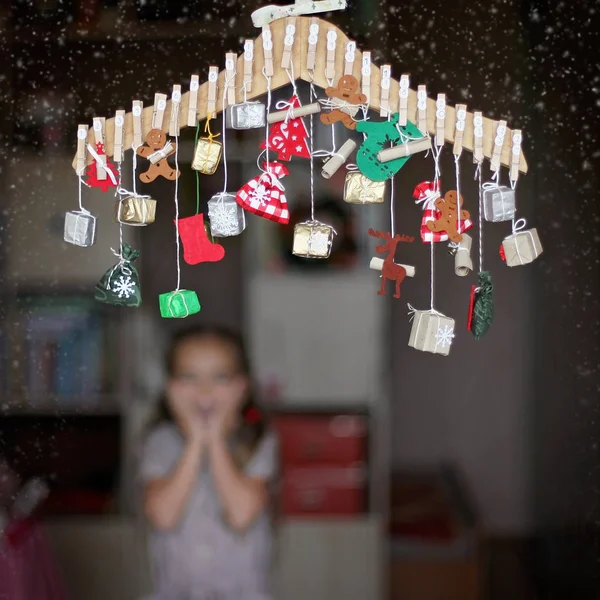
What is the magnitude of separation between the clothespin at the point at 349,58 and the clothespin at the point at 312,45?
32mm

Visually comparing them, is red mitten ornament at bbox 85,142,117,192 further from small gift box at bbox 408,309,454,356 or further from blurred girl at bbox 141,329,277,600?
blurred girl at bbox 141,329,277,600

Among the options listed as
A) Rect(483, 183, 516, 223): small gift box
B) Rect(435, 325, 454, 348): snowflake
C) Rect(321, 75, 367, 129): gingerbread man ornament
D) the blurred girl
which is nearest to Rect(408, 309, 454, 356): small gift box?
Rect(435, 325, 454, 348): snowflake

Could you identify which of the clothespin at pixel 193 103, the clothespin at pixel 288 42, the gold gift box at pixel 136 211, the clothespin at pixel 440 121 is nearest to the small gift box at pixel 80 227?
the gold gift box at pixel 136 211

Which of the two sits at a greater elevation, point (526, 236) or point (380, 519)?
point (526, 236)

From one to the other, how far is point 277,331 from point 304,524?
41cm

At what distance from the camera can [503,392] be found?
64.6 inches

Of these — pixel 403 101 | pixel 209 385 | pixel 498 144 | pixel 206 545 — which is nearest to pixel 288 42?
pixel 403 101

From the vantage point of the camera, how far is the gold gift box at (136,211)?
2.52 feet

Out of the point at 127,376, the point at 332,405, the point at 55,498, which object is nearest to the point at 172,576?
the point at 55,498

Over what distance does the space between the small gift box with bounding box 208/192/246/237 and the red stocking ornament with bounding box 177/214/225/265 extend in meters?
0.02

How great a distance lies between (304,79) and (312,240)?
17 centimetres

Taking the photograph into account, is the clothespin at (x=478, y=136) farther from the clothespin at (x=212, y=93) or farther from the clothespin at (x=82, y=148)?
the clothespin at (x=82, y=148)

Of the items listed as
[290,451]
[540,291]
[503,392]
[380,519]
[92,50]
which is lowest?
[380,519]

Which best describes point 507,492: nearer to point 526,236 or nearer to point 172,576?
point 172,576
